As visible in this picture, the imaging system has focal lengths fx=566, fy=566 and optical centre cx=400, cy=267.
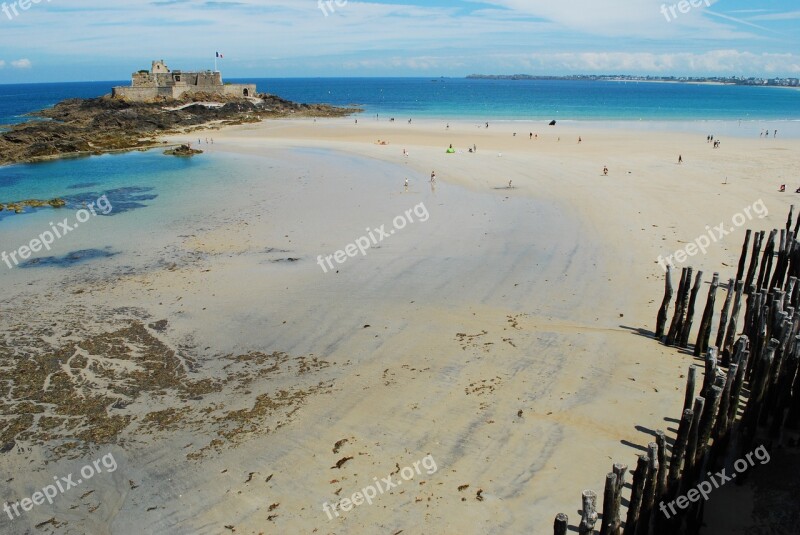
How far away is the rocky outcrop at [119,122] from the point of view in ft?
163

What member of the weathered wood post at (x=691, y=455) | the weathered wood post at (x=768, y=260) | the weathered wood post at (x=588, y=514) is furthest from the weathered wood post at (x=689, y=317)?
the weathered wood post at (x=588, y=514)

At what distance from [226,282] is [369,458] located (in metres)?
10.6

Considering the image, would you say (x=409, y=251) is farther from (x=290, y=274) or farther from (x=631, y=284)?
(x=631, y=284)

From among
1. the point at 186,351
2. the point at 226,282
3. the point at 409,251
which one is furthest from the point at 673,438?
the point at 226,282

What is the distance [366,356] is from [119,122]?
200ft

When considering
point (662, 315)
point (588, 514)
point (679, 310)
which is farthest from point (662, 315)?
point (588, 514)

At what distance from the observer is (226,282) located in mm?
18781

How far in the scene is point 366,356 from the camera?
45.4 feet

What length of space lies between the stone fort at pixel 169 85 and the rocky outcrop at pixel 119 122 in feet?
7.34

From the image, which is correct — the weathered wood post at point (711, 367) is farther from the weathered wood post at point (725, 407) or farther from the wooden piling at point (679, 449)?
the wooden piling at point (679, 449)

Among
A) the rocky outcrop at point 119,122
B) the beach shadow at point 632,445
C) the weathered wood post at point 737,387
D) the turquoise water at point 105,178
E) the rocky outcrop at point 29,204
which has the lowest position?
the beach shadow at point 632,445

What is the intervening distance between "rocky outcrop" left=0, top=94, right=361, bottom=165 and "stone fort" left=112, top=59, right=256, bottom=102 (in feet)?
7.34

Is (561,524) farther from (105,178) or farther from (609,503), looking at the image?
(105,178)

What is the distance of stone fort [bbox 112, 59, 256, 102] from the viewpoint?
3383 inches
